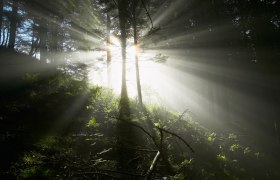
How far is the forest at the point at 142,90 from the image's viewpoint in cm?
673

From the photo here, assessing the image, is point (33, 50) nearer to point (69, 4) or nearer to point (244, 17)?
point (69, 4)

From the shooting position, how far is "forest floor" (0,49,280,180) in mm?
5594

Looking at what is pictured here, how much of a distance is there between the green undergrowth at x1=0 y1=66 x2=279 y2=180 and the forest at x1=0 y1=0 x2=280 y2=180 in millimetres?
50

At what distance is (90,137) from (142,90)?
1283cm

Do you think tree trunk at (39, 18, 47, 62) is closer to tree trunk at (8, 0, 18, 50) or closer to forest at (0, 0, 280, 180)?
forest at (0, 0, 280, 180)

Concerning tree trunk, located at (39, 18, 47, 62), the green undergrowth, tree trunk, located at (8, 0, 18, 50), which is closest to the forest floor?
the green undergrowth

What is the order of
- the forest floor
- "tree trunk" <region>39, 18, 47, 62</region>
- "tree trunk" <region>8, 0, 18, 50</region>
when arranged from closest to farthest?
the forest floor
"tree trunk" <region>8, 0, 18, 50</region>
"tree trunk" <region>39, 18, 47, 62</region>

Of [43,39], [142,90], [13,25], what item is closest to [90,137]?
[142,90]

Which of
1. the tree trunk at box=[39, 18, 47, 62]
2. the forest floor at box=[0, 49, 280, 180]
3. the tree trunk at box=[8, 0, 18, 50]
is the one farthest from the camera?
the tree trunk at box=[39, 18, 47, 62]

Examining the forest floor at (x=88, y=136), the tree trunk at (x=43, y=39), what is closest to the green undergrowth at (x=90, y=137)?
the forest floor at (x=88, y=136)

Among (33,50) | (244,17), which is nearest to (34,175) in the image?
(244,17)

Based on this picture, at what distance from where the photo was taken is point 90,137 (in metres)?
8.31

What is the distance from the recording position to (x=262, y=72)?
A: 20.5 meters

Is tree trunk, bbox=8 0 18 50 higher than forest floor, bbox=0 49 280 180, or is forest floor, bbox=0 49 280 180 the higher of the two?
tree trunk, bbox=8 0 18 50
